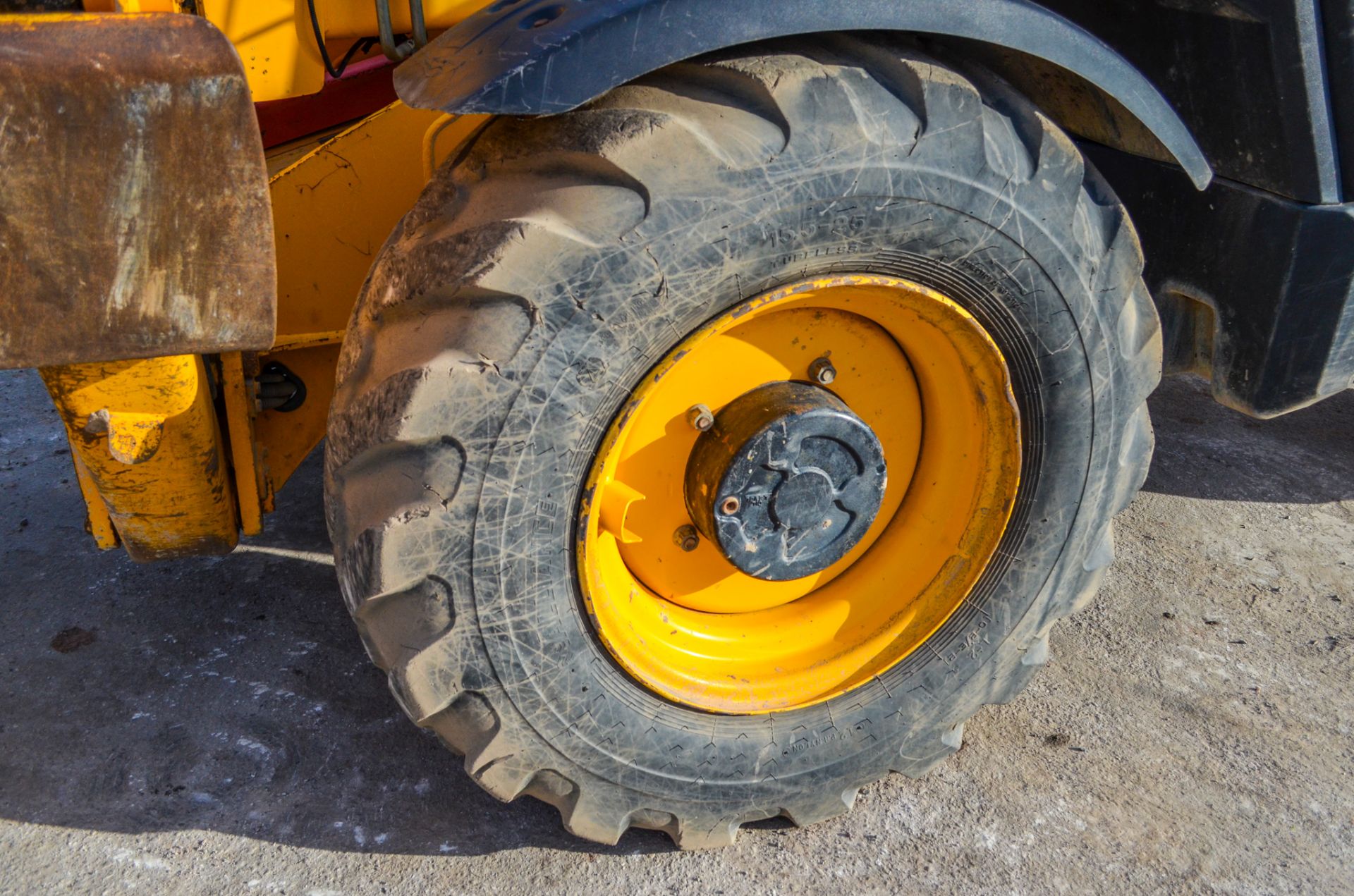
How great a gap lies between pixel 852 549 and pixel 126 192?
4.54 feet

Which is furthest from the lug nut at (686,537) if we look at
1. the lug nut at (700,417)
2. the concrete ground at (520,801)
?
the concrete ground at (520,801)

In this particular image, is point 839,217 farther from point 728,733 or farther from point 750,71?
point 728,733

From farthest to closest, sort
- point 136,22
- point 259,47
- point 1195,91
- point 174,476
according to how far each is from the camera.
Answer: point 1195,91 → point 174,476 → point 259,47 → point 136,22

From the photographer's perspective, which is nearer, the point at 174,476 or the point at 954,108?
the point at 954,108

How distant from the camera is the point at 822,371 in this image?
6.55 ft

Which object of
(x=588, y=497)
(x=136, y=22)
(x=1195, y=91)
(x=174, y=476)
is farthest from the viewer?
(x=1195, y=91)

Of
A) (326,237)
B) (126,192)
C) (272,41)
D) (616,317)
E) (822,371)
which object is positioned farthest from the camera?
(326,237)

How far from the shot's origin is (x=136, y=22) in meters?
1.38

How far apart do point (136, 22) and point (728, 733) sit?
58.0 inches

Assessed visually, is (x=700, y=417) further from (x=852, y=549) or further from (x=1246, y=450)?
(x=1246, y=450)

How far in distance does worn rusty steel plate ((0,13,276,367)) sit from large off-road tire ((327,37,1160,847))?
260 mm

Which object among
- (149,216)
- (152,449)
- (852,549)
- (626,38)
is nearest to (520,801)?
(852,549)

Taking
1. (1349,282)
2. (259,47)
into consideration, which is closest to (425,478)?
(259,47)

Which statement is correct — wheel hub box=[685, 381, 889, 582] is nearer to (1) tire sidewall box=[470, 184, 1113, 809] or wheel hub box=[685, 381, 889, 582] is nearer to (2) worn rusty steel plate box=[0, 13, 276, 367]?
(1) tire sidewall box=[470, 184, 1113, 809]
